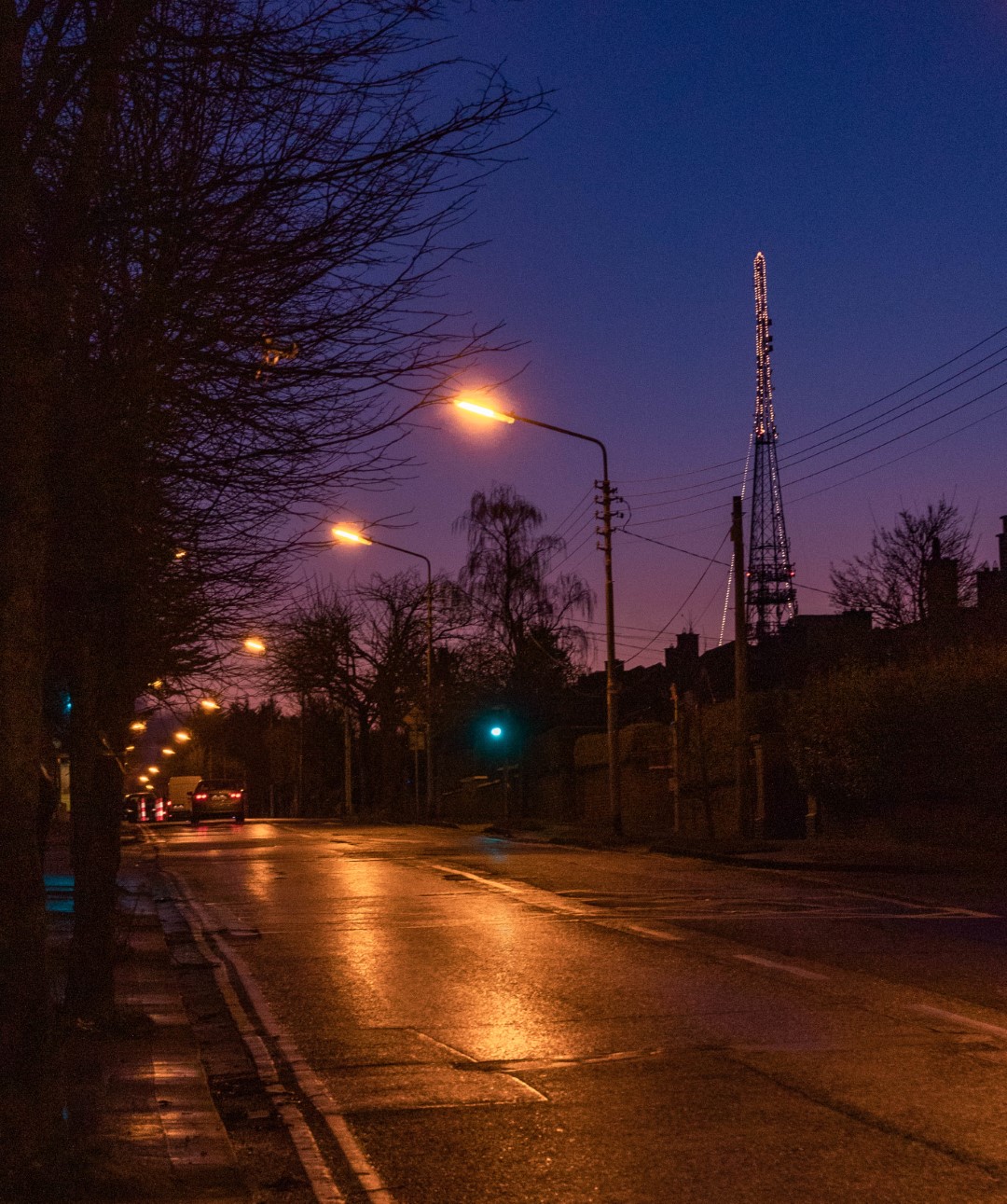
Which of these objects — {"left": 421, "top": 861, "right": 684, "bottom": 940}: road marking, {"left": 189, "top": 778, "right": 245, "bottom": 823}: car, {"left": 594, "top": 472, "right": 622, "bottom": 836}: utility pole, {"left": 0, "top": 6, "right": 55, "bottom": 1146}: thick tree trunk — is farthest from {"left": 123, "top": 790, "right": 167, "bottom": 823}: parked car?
{"left": 0, "top": 6, "right": 55, "bottom": 1146}: thick tree trunk

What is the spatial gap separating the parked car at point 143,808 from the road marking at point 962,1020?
37570 millimetres

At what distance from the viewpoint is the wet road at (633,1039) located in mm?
6109

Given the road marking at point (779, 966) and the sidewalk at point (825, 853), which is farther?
the sidewalk at point (825, 853)

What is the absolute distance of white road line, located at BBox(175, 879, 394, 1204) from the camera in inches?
237

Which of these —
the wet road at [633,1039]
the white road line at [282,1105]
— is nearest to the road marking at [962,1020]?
the wet road at [633,1039]

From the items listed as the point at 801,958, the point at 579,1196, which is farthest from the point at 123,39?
the point at 801,958

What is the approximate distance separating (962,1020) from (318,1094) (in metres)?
4.09

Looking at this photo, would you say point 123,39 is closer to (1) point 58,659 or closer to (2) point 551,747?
(1) point 58,659

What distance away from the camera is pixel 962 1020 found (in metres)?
9.13

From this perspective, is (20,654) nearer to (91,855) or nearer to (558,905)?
(91,855)

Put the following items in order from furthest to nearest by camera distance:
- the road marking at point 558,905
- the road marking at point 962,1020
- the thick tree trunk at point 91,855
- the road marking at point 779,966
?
the road marking at point 558,905
the road marking at point 779,966
the thick tree trunk at point 91,855
the road marking at point 962,1020

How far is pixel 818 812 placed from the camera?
27.9m

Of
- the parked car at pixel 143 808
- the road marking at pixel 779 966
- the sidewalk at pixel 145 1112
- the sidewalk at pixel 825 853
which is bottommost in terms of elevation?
the sidewalk at pixel 145 1112

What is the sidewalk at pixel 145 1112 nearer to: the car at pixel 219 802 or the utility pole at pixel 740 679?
the utility pole at pixel 740 679
